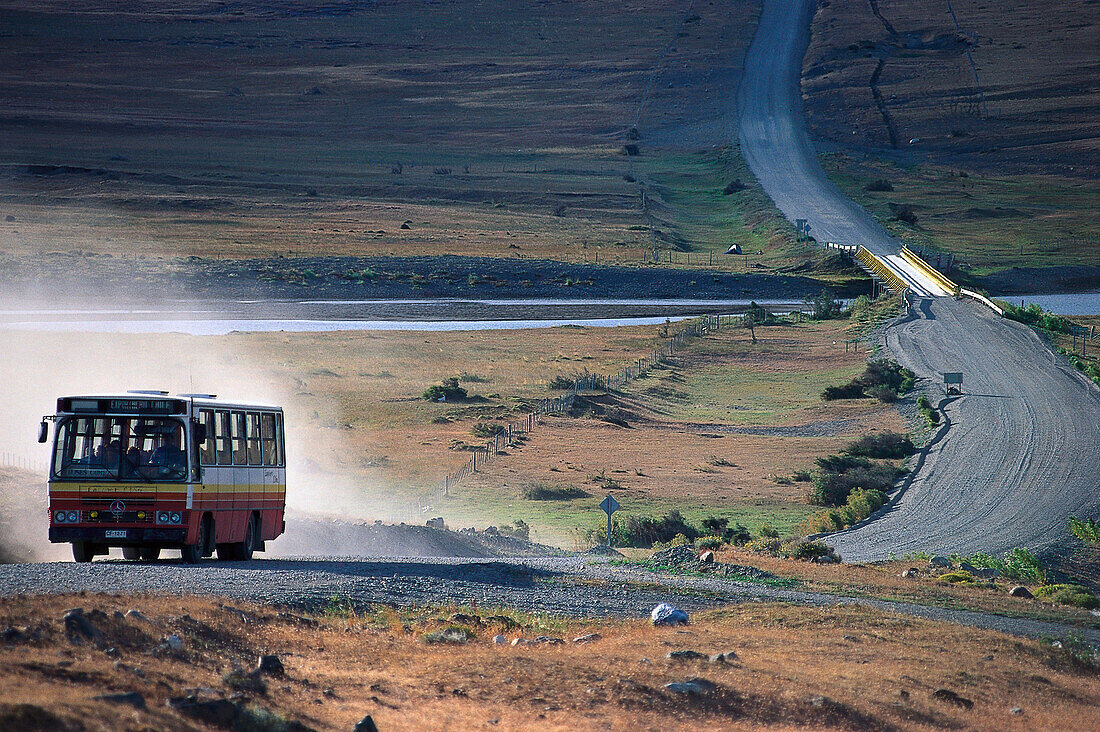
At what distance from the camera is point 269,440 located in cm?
2081

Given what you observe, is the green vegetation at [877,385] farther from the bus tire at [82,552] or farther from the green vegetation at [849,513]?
the bus tire at [82,552]

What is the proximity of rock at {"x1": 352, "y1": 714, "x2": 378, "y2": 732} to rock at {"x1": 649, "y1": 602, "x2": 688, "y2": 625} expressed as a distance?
6464 mm

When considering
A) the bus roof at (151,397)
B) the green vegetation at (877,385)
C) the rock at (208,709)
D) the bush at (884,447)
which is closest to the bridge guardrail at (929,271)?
the green vegetation at (877,385)

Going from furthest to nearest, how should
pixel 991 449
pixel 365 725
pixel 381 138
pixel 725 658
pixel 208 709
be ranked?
pixel 381 138 → pixel 991 449 → pixel 725 658 → pixel 365 725 → pixel 208 709

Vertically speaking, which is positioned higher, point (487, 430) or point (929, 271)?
point (929, 271)

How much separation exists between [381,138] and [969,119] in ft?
230

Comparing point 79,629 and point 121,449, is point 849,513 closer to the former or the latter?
point 121,449

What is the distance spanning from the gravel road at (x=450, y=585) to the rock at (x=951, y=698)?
180 inches

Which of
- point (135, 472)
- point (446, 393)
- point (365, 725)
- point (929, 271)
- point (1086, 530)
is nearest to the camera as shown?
point (365, 725)

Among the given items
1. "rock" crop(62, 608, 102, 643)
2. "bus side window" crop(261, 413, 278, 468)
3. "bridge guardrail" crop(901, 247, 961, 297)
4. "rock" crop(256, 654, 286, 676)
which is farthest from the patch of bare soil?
"rock" crop(62, 608, 102, 643)

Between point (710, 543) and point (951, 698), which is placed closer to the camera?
point (951, 698)

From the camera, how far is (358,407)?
159 feet

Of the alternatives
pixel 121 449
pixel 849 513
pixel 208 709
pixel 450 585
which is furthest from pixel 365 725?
pixel 849 513

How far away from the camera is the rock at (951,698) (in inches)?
496
